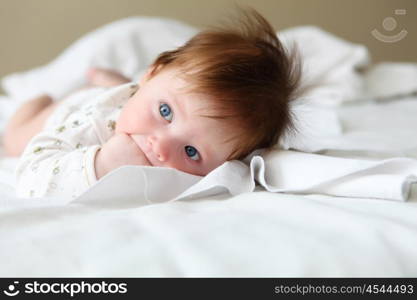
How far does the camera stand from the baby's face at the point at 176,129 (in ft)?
2.95

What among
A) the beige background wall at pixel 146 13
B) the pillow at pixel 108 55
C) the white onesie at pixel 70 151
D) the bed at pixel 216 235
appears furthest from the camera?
the beige background wall at pixel 146 13

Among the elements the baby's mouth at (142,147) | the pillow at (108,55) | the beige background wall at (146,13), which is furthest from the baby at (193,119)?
the beige background wall at (146,13)

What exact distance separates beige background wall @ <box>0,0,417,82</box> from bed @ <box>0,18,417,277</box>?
5.23 ft

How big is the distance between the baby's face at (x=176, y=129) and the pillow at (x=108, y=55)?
0.96m

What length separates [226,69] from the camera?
0.90 m

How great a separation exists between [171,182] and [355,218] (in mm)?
296

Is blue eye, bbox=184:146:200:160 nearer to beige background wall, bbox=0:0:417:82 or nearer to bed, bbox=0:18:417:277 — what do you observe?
bed, bbox=0:18:417:277

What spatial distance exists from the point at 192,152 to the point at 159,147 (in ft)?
0.22

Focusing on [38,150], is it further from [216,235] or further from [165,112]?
[216,235]

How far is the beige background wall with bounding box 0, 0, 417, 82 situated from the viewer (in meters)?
2.43

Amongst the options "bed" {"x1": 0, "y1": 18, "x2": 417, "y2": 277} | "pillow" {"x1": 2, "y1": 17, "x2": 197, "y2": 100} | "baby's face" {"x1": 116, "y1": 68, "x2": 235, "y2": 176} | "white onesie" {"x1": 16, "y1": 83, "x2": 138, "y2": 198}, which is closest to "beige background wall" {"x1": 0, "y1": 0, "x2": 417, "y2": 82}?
"pillow" {"x1": 2, "y1": 17, "x2": 197, "y2": 100}

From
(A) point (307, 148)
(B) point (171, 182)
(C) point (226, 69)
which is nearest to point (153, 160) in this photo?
(B) point (171, 182)

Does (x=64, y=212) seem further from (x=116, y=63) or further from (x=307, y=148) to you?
(x=116, y=63)

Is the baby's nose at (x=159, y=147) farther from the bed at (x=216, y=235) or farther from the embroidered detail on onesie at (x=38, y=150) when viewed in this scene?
the embroidered detail on onesie at (x=38, y=150)
